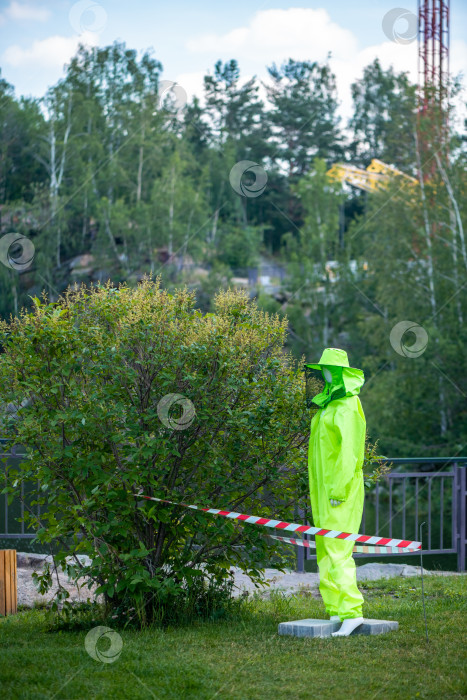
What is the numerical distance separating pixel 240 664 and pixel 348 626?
1040 millimetres

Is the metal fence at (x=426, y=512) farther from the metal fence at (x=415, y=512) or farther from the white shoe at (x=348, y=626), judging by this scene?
the white shoe at (x=348, y=626)

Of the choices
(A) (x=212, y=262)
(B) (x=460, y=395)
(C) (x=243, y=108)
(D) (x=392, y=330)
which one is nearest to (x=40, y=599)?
(B) (x=460, y=395)

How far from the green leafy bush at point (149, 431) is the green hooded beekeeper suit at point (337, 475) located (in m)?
0.46

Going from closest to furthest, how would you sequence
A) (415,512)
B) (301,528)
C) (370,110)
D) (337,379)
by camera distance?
(301,528) → (337,379) → (415,512) → (370,110)

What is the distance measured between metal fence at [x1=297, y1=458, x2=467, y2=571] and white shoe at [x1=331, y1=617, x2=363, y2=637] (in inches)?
46.0

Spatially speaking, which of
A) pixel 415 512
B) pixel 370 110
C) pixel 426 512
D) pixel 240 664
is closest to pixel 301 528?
A: pixel 240 664

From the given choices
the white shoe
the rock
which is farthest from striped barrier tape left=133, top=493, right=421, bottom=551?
the rock

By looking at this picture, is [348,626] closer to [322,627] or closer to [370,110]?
[322,627]

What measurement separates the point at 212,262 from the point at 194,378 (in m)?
37.1

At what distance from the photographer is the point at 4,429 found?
6.46 m

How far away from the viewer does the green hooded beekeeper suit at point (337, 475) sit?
590cm

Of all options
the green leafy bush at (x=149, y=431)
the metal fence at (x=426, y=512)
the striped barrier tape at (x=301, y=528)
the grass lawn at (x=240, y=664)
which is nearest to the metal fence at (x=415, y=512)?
the metal fence at (x=426, y=512)

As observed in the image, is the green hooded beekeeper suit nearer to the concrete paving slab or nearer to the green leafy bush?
the concrete paving slab

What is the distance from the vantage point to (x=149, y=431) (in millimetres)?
6242
